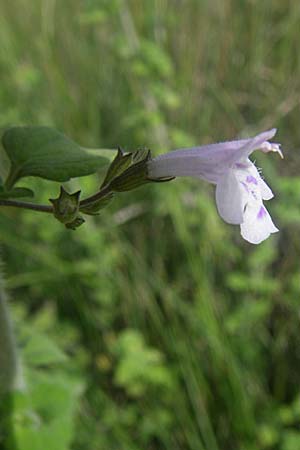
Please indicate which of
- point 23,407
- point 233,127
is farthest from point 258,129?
point 23,407

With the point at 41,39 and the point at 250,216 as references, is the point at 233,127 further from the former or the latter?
the point at 250,216

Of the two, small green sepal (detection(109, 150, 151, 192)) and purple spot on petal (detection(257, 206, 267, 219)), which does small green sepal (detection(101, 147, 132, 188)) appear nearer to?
small green sepal (detection(109, 150, 151, 192))

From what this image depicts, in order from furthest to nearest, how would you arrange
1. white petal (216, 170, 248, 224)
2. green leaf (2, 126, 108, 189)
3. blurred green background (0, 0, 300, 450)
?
blurred green background (0, 0, 300, 450), green leaf (2, 126, 108, 189), white petal (216, 170, 248, 224)

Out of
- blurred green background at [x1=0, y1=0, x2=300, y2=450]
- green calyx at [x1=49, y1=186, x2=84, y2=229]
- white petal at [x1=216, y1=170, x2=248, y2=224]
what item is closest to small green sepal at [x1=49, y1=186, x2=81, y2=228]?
green calyx at [x1=49, y1=186, x2=84, y2=229]

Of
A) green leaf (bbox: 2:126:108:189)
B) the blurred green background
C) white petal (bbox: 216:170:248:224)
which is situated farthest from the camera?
the blurred green background

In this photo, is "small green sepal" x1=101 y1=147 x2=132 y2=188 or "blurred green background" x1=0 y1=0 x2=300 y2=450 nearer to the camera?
"small green sepal" x1=101 y1=147 x2=132 y2=188

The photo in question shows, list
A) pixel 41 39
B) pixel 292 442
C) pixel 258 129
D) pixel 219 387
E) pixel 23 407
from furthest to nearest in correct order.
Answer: pixel 41 39, pixel 258 129, pixel 219 387, pixel 292 442, pixel 23 407

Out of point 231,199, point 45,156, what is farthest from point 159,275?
point 231,199

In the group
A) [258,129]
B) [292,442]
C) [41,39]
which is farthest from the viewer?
[41,39]

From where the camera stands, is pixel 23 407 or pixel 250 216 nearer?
pixel 250 216
